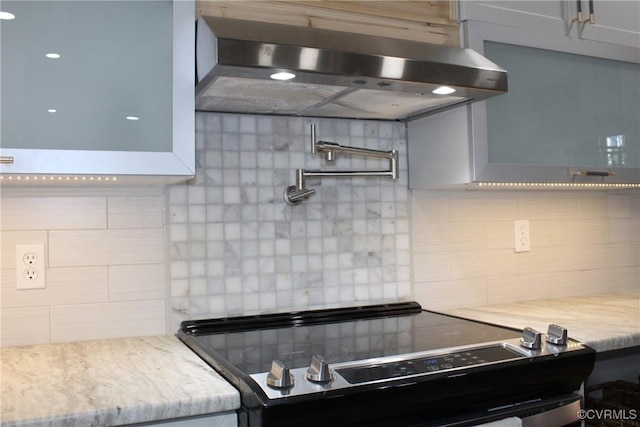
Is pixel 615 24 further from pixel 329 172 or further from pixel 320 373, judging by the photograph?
pixel 320 373

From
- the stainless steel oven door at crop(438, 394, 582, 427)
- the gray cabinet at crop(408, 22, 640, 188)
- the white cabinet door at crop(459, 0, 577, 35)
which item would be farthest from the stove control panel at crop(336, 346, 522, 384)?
the white cabinet door at crop(459, 0, 577, 35)

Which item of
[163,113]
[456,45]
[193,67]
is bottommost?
[163,113]

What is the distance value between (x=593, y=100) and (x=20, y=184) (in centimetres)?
176

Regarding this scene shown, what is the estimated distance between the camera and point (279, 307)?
183cm

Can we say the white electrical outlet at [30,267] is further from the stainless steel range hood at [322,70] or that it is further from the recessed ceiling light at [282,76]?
the recessed ceiling light at [282,76]

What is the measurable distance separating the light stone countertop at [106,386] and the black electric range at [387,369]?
59mm

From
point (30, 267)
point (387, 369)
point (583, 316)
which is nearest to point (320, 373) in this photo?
point (387, 369)

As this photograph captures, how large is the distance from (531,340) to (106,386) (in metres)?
0.97

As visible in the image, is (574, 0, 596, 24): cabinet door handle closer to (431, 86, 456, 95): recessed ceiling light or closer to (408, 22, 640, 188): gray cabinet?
(408, 22, 640, 188): gray cabinet

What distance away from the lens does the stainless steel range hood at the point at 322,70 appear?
131 cm

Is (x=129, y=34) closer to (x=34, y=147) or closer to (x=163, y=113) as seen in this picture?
(x=163, y=113)

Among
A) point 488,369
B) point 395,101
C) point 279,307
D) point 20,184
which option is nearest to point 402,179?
point 395,101

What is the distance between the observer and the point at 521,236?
7.33 ft

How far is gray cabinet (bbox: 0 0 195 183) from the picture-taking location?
50.4 inches
